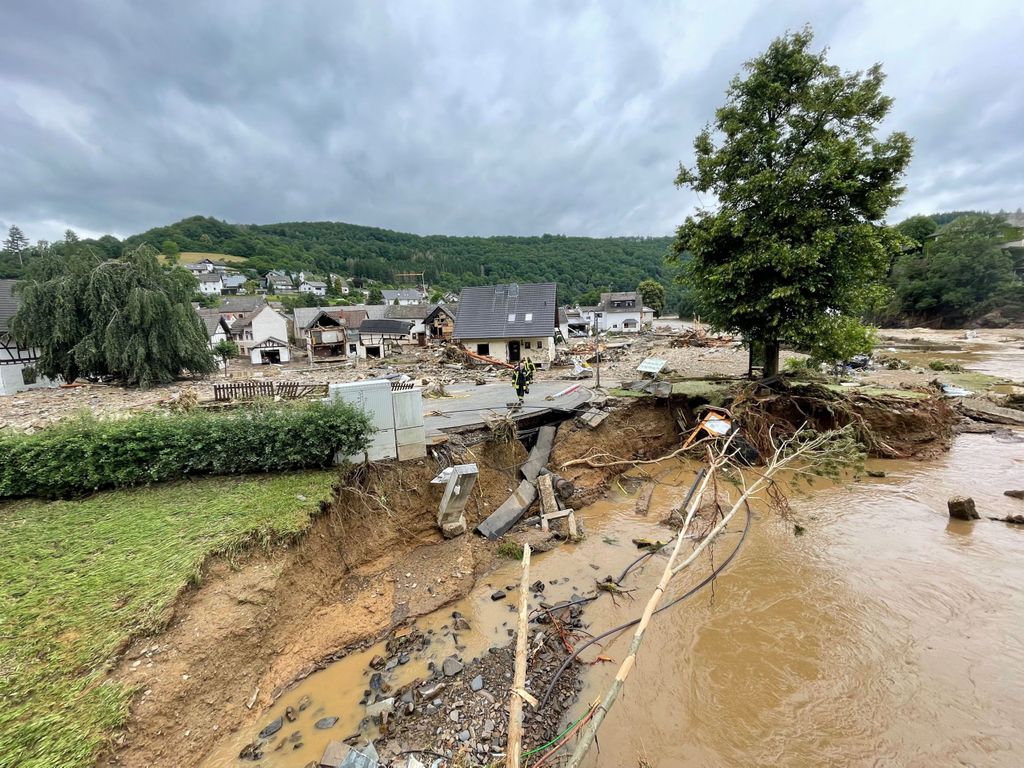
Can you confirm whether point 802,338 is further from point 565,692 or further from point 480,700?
point 480,700

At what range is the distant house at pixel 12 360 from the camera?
67.7 ft

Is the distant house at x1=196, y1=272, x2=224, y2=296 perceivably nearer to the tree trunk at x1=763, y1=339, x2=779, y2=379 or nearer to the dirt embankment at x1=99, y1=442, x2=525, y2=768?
the dirt embankment at x1=99, y1=442, x2=525, y2=768

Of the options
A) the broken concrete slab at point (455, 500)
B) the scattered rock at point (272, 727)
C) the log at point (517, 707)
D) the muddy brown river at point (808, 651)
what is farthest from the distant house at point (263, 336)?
the log at point (517, 707)

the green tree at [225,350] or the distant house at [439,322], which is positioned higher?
the distant house at [439,322]

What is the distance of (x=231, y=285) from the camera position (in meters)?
96.7

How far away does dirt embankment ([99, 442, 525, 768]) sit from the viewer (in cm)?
488

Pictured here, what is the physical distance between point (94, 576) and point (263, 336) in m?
48.7

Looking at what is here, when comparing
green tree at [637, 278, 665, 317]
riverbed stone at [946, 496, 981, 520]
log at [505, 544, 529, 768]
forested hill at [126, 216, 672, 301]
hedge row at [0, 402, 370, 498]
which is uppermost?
forested hill at [126, 216, 672, 301]

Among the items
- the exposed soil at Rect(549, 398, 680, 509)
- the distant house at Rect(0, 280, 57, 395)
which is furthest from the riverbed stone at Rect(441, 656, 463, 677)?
the distant house at Rect(0, 280, 57, 395)

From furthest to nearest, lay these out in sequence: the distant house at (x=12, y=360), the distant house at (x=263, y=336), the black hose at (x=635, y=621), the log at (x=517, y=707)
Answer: the distant house at (x=263, y=336)
the distant house at (x=12, y=360)
the black hose at (x=635, y=621)
the log at (x=517, y=707)

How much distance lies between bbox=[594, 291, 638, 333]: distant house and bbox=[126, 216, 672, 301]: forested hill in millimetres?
33590

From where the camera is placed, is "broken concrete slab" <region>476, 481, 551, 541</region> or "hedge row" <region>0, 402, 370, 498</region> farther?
"broken concrete slab" <region>476, 481, 551, 541</region>

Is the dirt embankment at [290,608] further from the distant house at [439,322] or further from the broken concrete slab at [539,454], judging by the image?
the distant house at [439,322]

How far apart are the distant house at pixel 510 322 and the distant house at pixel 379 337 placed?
538 inches
